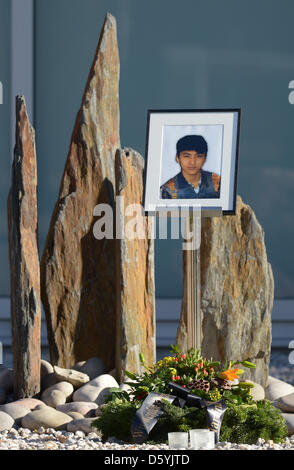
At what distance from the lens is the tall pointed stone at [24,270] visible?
4.29 m

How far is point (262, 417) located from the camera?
11.5ft

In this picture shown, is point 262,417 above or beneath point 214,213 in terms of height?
beneath

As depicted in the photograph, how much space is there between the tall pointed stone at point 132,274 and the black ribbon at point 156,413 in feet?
3.20

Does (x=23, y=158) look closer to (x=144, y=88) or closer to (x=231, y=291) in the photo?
(x=231, y=291)

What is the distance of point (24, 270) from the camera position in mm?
4293

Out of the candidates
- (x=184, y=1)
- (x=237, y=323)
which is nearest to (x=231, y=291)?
(x=237, y=323)

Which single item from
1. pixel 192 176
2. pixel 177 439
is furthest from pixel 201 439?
A: pixel 192 176

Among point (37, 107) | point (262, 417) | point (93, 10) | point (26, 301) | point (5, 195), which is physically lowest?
point (262, 417)

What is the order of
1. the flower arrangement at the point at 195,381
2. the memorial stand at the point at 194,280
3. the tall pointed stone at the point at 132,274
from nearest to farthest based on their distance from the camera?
1. the flower arrangement at the point at 195,381
2. the memorial stand at the point at 194,280
3. the tall pointed stone at the point at 132,274

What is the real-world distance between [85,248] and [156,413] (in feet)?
5.05

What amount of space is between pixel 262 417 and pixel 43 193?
11.0 feet

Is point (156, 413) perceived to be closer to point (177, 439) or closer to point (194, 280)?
point (177, 439)

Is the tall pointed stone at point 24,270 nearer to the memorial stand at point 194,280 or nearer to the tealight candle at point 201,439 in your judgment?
the memorial stand at point 194,280

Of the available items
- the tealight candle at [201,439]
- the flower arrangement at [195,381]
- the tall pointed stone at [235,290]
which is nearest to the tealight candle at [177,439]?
the tealight candle at [201,439]
